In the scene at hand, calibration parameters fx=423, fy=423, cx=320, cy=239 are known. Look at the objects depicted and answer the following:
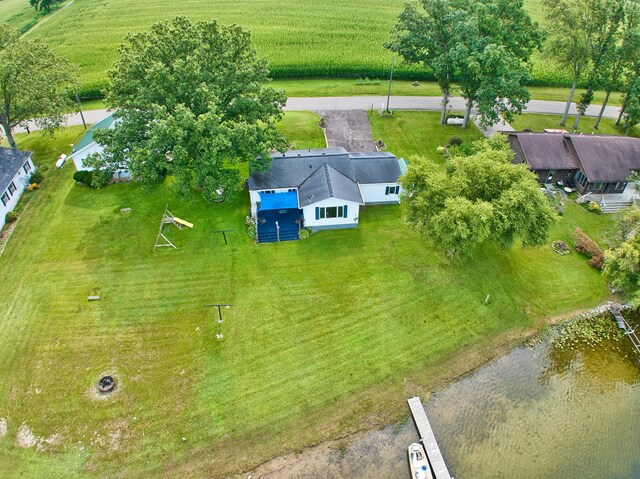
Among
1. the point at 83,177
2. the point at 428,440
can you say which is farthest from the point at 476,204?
the point at 83,177

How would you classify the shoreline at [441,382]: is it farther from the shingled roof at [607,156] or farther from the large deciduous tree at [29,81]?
the large deciduous tree at [29,81]

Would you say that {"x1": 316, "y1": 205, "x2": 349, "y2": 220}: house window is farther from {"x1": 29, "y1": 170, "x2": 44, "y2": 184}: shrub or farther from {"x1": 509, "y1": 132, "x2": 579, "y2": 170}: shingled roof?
{"x1": 29, "y1": 170, "x2": 44, "y2": 184}: shrub

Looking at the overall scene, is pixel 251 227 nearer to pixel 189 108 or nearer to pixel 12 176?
pixel 189 108

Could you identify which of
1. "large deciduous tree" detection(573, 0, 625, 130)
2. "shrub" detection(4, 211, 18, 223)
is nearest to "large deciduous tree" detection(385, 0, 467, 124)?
"large deciduous tree" detection(573, 0, 625, 130)

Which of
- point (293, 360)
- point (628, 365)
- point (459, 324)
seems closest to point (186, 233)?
point (293, 360)

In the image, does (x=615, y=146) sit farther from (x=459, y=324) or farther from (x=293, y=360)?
(x=293, y=360)

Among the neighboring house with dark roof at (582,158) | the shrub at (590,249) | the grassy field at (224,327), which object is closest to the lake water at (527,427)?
the grassy field at (224,327)
